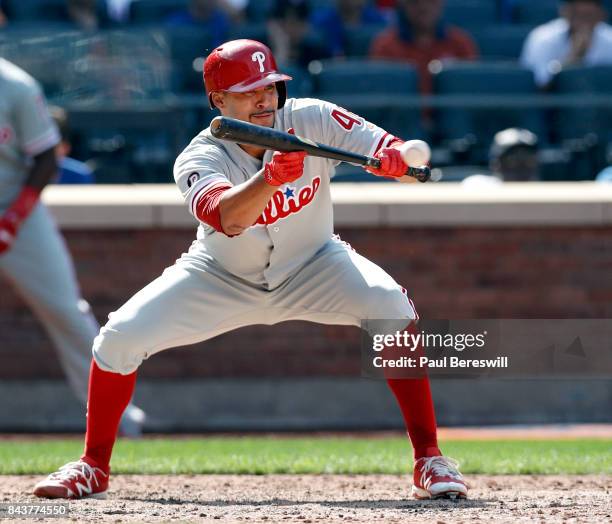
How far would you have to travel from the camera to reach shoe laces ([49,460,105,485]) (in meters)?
4.78

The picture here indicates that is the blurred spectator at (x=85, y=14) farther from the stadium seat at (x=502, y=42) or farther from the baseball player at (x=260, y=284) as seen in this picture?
the baseball player at (x=260, y=284)

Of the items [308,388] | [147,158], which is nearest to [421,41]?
[147,158]

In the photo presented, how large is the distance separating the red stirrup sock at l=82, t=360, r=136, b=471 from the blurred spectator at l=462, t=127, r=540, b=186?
4250 millimetres

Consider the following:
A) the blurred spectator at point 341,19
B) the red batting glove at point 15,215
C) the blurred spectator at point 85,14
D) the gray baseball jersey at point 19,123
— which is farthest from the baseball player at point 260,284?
the blurred spectator at point 85,14

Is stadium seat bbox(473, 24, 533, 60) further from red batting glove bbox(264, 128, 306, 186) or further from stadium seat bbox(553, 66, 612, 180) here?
red batting glove bbox(264, 128, 306, 186)

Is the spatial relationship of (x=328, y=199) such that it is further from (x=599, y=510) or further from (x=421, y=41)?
(x=421, y=41)

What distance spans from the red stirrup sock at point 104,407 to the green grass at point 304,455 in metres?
0.94

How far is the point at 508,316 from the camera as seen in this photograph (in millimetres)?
8281

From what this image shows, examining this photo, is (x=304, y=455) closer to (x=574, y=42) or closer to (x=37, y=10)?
(x=574, y=42)

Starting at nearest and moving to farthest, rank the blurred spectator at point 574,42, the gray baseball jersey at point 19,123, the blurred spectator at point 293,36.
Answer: the gray baseball jersey at point 19,123 < the blurred spectator at point 293,36 < the blurred spectator at point 574,42

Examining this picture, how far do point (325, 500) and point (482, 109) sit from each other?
4.84 metres

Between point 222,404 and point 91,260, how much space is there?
120 centimetres

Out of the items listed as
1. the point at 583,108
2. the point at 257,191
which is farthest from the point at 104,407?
the point at 583,108

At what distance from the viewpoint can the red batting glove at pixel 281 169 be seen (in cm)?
418
